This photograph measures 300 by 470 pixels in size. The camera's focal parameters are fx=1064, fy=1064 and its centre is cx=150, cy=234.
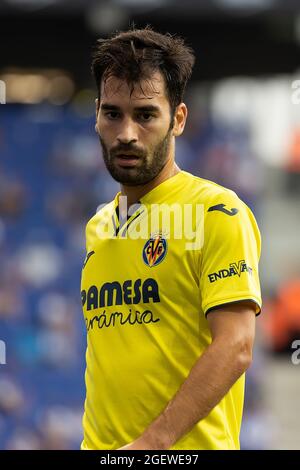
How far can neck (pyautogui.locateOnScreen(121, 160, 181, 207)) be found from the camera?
3760mm

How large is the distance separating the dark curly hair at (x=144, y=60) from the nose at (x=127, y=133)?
0.12 m

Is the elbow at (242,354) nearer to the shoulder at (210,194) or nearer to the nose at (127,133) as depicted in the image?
the shoulder at (210,194)

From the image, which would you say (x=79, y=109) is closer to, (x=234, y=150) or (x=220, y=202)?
(x=234, y=150)

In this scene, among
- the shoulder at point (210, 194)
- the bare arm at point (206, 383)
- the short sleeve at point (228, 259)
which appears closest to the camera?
the bare arm at point (206, 383)

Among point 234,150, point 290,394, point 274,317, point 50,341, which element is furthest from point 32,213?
point 274,317

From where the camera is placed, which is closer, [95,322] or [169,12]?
[95,322]

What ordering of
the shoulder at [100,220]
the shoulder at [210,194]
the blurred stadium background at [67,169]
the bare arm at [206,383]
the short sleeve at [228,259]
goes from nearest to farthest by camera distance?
the bare arm at [206,383]
the short sleeve at [228,259]
the shoulder at [210,194]
the shoulder at [100,220]
the blurred stadium background at [67,169]

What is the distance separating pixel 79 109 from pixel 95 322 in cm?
982

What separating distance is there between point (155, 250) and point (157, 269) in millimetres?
70

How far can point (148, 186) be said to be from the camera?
379 centimetres

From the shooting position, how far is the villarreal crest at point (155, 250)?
358 cm

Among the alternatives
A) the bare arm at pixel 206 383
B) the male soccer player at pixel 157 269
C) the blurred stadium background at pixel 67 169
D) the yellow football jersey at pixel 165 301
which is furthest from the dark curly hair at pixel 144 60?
the blurred stadium background at pixel 67 169

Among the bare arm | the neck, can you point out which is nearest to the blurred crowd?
the neck

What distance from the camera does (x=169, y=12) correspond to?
442 inches
